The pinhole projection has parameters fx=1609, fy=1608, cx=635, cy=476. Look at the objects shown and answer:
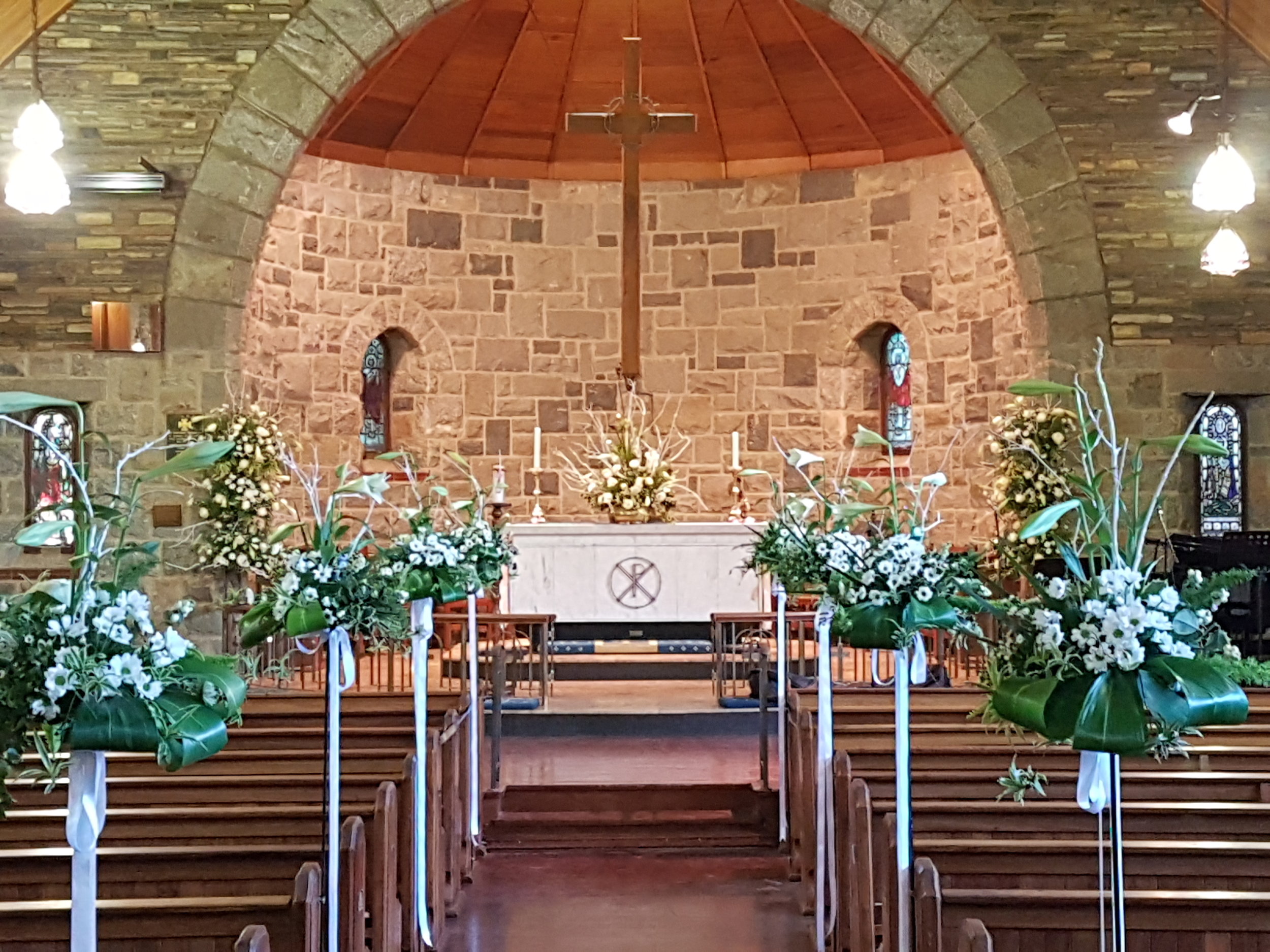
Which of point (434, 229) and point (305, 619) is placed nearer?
point (305, 619)

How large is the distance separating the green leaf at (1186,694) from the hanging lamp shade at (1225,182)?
19.6 feet

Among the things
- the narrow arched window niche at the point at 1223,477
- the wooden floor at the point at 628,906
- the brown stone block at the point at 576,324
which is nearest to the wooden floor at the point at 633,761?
the wooden floor at the point at 628,906

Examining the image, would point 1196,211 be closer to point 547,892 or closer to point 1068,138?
point 1068,138

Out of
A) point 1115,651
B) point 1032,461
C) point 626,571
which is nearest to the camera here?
point 1115,651

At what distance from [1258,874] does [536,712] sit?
6.68 m

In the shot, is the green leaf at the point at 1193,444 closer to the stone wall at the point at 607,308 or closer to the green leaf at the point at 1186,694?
the green leaf at the point at 1186,694

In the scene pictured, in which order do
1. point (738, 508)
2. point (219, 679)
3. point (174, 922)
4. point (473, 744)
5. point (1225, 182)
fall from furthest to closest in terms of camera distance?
1. point (738, 508)
2. point (1225, 182)
3. point (473, 744)
4. point (174, 922)
5. point (219, 679)

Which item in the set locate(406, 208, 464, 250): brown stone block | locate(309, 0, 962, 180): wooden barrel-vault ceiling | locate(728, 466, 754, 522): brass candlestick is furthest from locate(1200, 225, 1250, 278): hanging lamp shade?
locate(406, 208, 464, 250): brown stone block

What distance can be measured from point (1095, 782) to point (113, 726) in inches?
85.4

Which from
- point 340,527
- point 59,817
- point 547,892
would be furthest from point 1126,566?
point 547,892

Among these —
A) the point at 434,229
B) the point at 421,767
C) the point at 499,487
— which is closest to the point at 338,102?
the point at 499,487

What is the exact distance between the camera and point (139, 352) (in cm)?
1161

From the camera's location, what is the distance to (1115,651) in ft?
10.9

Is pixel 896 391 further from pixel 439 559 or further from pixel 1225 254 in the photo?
pixel 439 559
